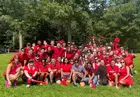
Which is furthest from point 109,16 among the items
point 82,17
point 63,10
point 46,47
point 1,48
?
point 46,47

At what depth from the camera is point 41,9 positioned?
149 feet

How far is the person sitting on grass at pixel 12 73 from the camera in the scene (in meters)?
12.4

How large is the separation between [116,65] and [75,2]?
1275 inches

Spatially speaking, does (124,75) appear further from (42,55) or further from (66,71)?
(42,55)

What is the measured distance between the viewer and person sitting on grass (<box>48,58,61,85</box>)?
531 inches

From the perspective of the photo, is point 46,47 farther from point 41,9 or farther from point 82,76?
point 41,9

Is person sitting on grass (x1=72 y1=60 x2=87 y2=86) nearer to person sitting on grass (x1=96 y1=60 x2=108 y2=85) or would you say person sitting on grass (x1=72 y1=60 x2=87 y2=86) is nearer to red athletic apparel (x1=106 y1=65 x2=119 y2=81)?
person sitting on grass (x1=96 y1=60 x2=108 y2=85)

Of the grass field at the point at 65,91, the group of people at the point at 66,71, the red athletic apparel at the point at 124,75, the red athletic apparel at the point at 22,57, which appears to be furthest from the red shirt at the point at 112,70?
the red athletic apparel at the point at 22,57

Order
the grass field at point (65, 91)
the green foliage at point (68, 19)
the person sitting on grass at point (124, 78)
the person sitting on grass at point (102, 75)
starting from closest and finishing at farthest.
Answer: the grass field at point (65, 91) < the person sitting on grass at point (124, 78) < the person sitting on grass at point (102, 75) < the green foliage at point (68, 19)

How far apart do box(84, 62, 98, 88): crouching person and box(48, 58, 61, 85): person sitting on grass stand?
1174 mm

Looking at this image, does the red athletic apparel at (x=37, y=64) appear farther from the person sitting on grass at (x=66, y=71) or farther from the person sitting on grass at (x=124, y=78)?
the person sitting on grass at (x=124, y=78)

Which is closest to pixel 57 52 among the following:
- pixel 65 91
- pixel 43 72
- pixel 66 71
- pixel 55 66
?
pixel 55 66

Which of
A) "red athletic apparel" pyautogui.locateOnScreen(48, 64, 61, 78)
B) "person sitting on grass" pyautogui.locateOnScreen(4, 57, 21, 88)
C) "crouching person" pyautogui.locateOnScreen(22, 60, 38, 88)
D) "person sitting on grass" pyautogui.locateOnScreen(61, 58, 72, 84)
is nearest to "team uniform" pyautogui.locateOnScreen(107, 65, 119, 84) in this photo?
"person sitting on grass" pyautogui.locateOnScreen(61, 58, 72, 84)

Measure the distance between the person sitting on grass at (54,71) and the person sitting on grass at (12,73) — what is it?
4.87 ft
